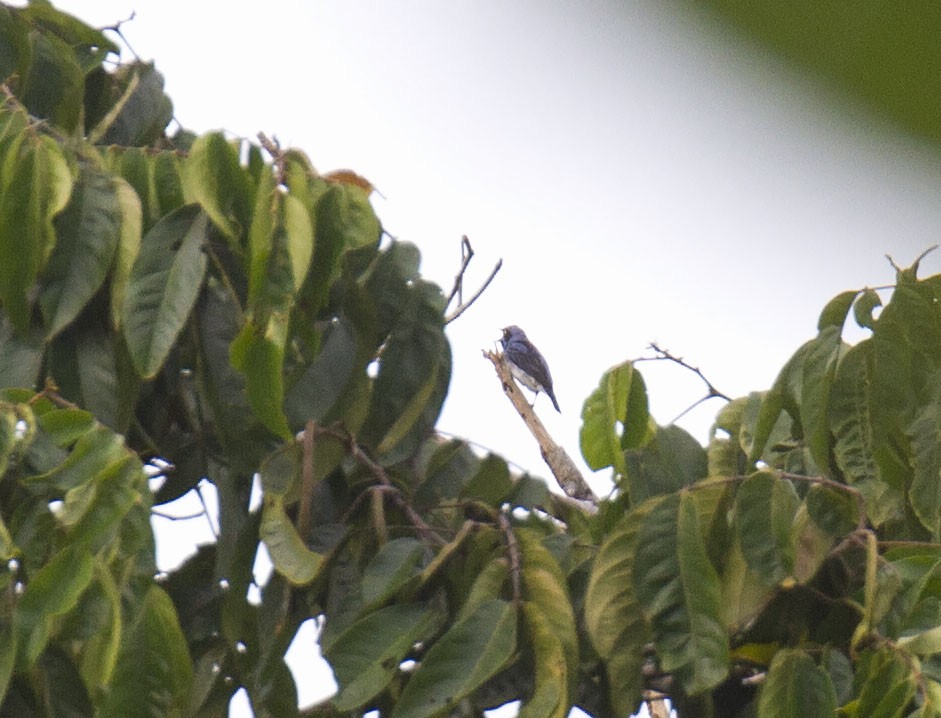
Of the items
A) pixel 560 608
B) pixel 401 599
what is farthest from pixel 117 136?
pixel 560 608

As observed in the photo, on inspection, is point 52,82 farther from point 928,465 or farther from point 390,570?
point 928,465

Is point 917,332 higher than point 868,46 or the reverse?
the reverse

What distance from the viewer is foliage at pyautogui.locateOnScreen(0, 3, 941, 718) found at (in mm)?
1562

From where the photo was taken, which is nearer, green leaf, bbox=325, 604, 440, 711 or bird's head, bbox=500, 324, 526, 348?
green leaf, bbox=325, 604, 440, 711

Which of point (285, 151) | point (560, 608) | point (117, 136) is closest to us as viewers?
point (560, 608)

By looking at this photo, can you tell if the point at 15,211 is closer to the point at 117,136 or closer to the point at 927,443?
the point at 117,136

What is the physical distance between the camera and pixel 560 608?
65.8 inches

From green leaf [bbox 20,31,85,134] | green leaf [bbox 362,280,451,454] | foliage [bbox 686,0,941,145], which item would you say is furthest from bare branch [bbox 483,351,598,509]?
foliage [bbox 686,0,941,145]

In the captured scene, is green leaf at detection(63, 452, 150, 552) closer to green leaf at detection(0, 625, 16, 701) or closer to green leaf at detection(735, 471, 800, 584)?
green leaf at detection(0, 625, 16, 701)

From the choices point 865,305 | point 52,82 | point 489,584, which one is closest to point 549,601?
point 489,584

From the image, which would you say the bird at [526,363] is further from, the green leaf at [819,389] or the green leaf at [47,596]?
the green leaf at [47,596]

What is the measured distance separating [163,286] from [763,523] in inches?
37.3

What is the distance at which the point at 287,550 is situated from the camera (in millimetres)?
1708

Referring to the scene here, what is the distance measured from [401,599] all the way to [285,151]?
724mm
